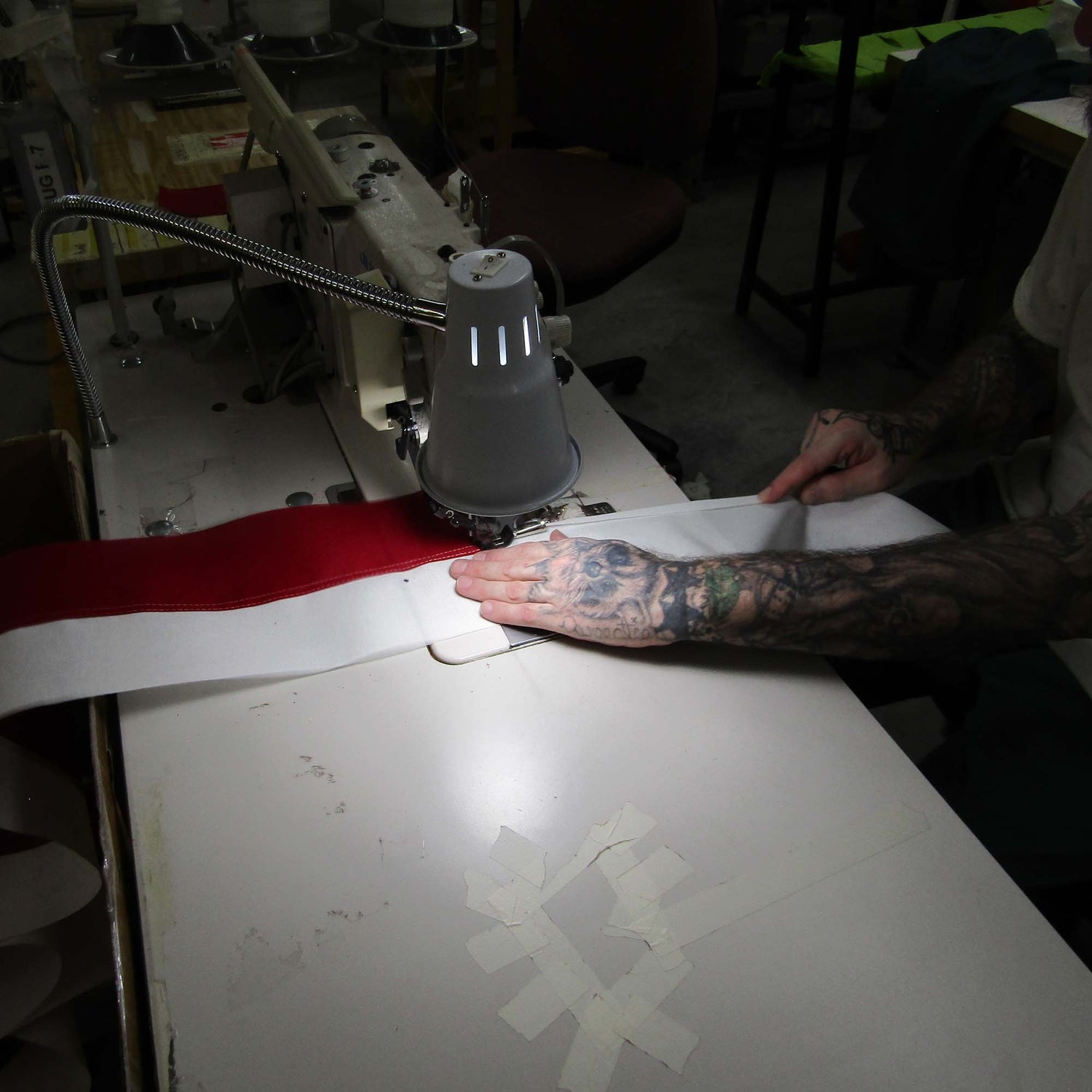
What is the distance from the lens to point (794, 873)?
86cm

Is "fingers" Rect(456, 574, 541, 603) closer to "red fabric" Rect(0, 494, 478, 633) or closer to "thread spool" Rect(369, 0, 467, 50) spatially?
"red fabric" Rect(0, 494, 478, 633)

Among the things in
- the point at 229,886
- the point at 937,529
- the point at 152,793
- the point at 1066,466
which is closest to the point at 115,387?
the point at 152,793

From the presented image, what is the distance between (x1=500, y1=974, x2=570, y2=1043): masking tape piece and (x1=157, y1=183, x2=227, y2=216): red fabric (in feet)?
5.79

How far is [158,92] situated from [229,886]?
8.01 feet

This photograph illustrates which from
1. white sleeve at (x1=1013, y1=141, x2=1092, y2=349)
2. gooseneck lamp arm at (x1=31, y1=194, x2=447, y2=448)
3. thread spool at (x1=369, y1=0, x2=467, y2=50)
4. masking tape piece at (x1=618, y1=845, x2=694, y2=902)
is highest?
thread spool at (x1=369, y1=0, x2=467, y2=50)

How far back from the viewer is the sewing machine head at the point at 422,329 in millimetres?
868

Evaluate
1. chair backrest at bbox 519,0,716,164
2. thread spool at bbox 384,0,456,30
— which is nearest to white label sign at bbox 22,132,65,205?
thread spool at bbox 384,0,456,30

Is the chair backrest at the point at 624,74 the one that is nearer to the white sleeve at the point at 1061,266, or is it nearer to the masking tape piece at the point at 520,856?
the white sleeve at the point at 1061,266

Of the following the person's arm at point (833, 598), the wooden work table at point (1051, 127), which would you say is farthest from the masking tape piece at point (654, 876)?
the wooden work table at point (1051, 127)

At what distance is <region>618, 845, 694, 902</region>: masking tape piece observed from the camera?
2.78 feet

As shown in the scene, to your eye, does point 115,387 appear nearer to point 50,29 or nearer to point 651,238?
point 50,29

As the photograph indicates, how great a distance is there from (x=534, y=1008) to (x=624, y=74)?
213 centimetres

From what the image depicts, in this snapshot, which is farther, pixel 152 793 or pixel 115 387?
pixel 115 387

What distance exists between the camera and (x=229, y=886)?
2.74ft
